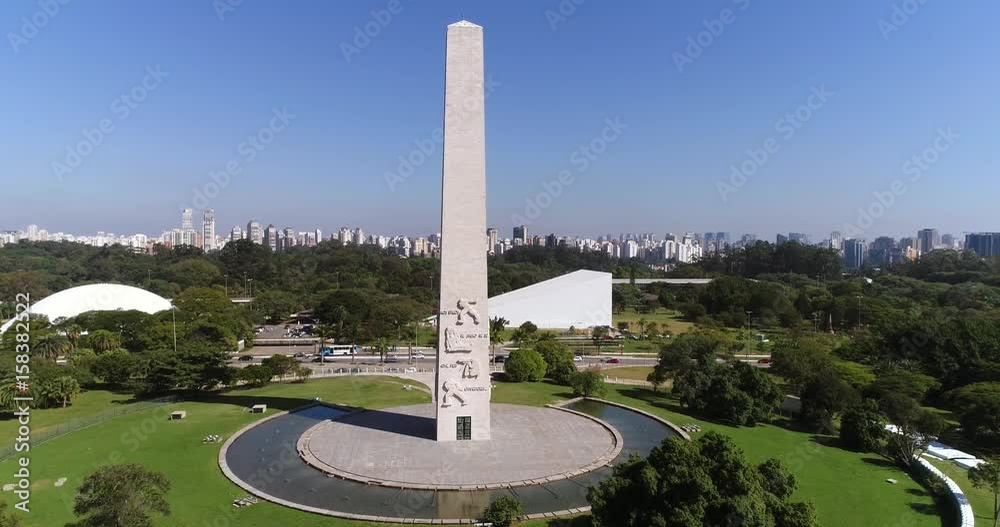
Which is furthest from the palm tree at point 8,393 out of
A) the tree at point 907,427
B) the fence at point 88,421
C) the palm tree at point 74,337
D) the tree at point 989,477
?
the tree at point 907,427

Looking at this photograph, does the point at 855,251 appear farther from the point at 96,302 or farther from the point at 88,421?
the point at 88,421

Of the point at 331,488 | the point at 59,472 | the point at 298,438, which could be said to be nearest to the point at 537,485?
the point at 331,488

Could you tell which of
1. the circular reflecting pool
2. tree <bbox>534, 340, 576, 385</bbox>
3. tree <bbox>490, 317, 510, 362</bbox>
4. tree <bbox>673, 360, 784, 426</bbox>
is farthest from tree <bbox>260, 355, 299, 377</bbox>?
tree <bbox>673, 360, 784, 426</bbox>

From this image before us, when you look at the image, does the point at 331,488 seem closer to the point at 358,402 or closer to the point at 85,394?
the point at 358,402

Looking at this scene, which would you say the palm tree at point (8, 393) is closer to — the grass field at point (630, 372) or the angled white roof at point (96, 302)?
the angled white roof at point (96, 302)

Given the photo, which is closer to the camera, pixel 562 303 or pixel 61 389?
pixel 61 389

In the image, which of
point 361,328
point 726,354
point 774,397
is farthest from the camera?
point 361,328

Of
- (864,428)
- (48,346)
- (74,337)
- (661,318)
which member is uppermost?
(661,318)

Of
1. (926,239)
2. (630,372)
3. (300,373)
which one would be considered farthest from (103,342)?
(926,239)
